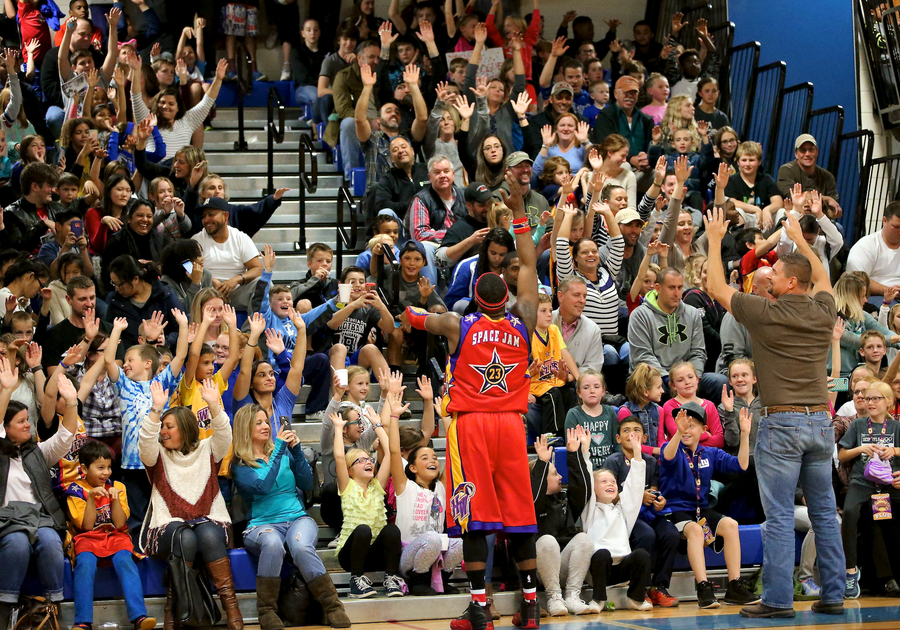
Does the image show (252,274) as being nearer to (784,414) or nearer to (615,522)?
(615,522)

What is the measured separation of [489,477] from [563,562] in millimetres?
1354

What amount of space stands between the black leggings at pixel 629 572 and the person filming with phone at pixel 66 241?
184 inches

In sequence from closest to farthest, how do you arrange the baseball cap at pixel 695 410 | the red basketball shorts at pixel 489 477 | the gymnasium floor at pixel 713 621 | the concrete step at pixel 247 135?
the gymnasium floor at pixel 713 621 < the red basketball shorts at pixel 489 477 < the baseball cap at pixel 695 410 < the concrete step at pixel 247 135

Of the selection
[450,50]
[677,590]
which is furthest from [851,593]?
[450,50]

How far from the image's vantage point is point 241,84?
12.4m

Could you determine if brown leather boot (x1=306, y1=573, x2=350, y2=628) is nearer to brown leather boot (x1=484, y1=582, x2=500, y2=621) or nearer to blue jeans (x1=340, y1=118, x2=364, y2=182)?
brown leather boot (x1=484, y1=582, x2=500, y2=621)

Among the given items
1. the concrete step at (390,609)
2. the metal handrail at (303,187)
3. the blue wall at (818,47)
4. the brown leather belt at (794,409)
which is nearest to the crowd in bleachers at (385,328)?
the concrete step at (390,609)

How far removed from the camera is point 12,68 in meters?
11.3

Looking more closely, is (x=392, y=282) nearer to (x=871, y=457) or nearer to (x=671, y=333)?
(x=671, y=333)

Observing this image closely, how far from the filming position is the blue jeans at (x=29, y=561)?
6.55 m

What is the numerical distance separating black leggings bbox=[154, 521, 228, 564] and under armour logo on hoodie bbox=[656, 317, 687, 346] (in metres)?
3.96

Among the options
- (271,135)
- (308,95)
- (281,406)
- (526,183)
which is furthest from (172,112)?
(281,406)

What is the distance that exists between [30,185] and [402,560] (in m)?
5.01

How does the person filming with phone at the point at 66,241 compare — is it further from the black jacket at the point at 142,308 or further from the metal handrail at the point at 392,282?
the metal handrail at the point at 392,282
